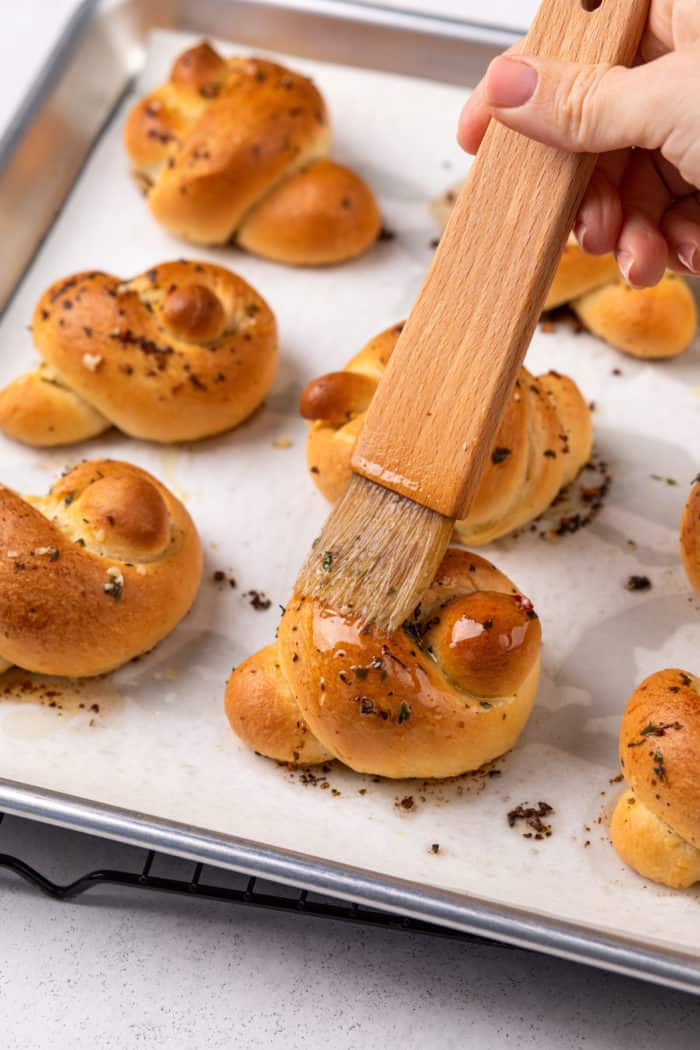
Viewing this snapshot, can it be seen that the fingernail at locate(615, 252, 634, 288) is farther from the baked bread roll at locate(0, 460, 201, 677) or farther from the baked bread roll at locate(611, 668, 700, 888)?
the baked bread roll at locate(0, 460, 201, 677)

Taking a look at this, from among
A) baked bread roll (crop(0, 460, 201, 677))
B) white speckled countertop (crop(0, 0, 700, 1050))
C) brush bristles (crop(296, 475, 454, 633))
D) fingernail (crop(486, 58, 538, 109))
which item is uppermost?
fingernail (crop(486, 58, 538, 109))

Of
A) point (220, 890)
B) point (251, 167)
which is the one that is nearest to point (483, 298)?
point (220, 890)

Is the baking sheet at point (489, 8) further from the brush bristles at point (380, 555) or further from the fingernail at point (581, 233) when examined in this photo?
the brush bristles at point (380, 555)

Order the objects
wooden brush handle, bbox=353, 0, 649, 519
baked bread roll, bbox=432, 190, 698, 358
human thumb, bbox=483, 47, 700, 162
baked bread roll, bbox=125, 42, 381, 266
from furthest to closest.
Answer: baked bread roll, bbox=125, 42, 381, 266
baked bread roll, bbox=432, 190, 698, 358
wooden brush handle, bbox=353, 0, 649, 519
human thumb, bbox=483, 47, 700, 162

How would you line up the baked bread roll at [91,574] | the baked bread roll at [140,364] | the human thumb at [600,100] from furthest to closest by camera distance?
the baked bread roll at [140,364] < the baked bread roll at [91,574] < the human thumb at [600,100]

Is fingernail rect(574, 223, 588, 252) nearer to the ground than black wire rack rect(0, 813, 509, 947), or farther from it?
farther from it

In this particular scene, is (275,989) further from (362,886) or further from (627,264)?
(627,264)

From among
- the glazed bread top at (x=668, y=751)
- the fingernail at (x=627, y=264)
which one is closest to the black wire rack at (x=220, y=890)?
the glazed bread top at (x=668, y=751)

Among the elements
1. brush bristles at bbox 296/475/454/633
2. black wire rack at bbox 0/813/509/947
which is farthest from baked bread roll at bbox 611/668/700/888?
brush bristles at bbox 296/475/454/633
